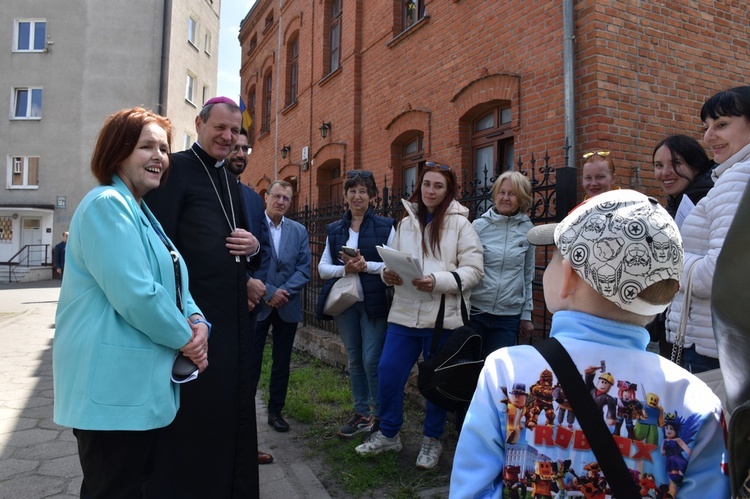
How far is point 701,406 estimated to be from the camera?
1196 millimetres

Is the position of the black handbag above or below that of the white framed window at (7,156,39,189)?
below

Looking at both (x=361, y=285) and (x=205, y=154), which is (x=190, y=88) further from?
(x=205, y=154)

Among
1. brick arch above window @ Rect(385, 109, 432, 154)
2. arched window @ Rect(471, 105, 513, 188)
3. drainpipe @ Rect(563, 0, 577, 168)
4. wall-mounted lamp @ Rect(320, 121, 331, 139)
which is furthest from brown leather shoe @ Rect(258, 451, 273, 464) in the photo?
wall-mounted lamp @ Rect(320, 121, 331, 139)

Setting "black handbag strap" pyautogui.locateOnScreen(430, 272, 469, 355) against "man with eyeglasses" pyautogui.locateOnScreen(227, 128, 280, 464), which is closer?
"man with eyeglasses" pyautogui.locateOnScreen(227, 128, 280, 464)

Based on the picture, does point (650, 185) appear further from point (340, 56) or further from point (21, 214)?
point (21, 214)

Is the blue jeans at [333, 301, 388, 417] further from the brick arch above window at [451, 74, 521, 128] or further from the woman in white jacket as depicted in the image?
the brick arch above window at [451, 74, 521, 128]

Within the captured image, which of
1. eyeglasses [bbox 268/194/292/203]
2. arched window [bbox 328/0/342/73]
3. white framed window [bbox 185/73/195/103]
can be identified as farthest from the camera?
white framed window [bbox 185/73/195/103]

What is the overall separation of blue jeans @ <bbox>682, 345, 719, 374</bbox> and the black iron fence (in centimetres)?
214

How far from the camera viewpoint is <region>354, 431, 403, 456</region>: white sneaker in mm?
3738

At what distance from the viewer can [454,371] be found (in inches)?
106

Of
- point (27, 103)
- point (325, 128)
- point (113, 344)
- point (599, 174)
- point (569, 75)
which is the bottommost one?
point (113, 344)

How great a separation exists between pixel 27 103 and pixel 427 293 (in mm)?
28962

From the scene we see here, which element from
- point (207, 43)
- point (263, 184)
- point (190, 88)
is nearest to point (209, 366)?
point (263, 184)

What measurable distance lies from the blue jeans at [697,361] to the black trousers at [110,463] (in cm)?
232
